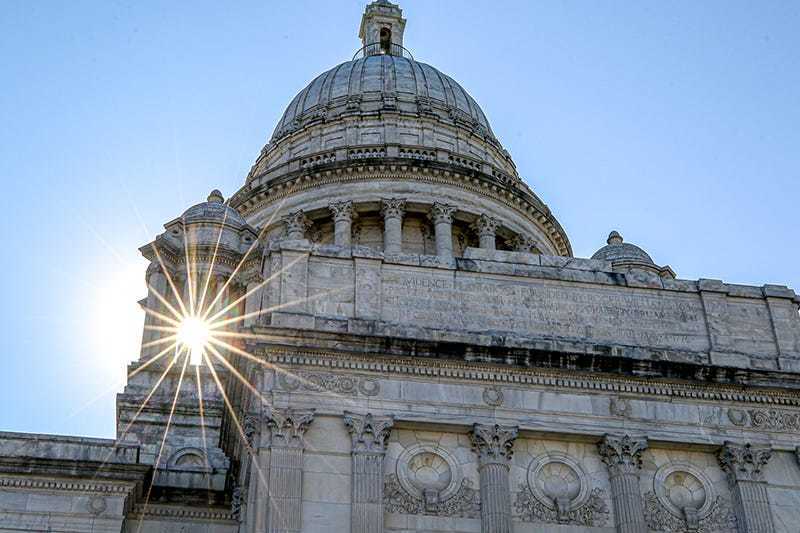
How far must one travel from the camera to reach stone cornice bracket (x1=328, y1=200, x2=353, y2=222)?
41000mm

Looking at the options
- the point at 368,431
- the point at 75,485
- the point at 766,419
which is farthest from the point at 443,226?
the point at 368,431

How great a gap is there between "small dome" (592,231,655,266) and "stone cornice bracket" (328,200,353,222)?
9.51m

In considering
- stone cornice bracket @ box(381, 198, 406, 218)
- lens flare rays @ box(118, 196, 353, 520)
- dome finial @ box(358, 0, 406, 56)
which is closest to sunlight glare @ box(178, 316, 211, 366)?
lens flare rays @ box(118, 196, 353, 520)

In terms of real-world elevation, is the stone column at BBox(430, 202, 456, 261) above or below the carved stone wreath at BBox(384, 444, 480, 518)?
above

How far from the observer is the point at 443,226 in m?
41.0

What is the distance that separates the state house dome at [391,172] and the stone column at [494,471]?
18.4m

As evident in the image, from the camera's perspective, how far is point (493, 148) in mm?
48688

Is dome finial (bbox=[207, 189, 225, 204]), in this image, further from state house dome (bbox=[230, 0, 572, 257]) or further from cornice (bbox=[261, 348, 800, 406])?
cornice (bbox=[261, 348, 800, 406])

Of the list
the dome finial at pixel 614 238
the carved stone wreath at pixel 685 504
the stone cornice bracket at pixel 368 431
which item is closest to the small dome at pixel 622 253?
the dome finial at pixel 614 238

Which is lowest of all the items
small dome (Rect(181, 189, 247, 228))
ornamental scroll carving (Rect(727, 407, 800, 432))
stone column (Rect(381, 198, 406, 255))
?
ornamental scroll carving (Rect(727, 407, 800, 432))

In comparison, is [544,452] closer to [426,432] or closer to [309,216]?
[426,432]

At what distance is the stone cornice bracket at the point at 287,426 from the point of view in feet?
68.8

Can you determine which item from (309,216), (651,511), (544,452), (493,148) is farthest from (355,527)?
(493,148)

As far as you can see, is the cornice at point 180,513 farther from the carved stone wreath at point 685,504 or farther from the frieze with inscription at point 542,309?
the carved stone wreath at point 685,504
